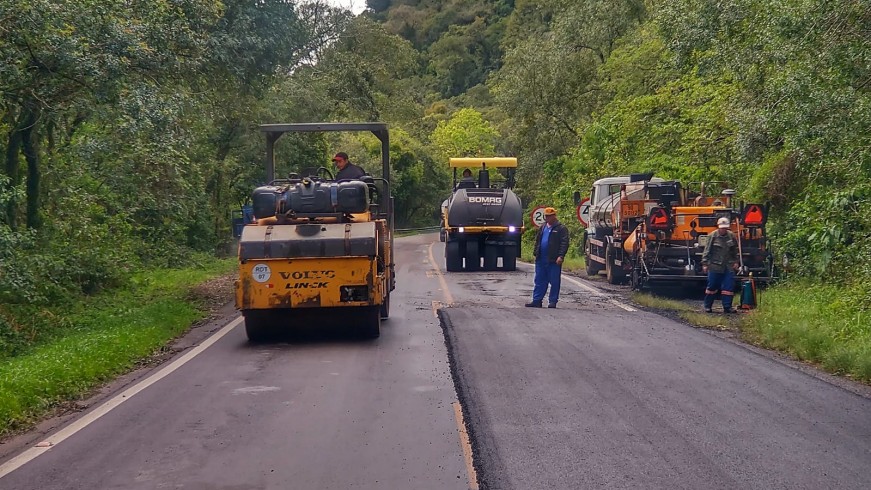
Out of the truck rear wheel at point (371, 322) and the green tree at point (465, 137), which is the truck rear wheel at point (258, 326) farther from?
the green tree at point (465, 137)

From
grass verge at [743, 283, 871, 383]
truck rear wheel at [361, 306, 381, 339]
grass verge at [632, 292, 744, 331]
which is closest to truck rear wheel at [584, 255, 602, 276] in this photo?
grass verge at [632, 292, 744, 331]

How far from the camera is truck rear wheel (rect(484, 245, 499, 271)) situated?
27.0 m

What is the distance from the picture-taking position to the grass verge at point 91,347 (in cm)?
950

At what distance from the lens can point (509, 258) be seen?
88.3 feet

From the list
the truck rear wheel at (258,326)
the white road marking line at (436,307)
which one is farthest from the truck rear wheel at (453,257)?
the truck rear wheel at (258,326)

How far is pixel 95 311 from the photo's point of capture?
627 inches

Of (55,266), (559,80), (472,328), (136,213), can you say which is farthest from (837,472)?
(559,80)

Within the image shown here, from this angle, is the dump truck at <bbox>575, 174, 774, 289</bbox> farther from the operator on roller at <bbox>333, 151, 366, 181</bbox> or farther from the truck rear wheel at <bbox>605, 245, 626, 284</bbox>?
the operator on roller at <bbox>333, 151, 366, 181</bbox>

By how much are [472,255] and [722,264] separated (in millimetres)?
10823

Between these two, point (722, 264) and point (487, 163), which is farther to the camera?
point (487, 163)

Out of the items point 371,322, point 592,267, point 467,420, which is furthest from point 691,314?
point 592,267

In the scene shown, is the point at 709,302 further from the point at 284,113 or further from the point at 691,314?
the point at 284,113

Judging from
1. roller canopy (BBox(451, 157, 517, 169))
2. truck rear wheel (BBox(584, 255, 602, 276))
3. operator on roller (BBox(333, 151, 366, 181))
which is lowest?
truck rear wheel (BBox(584, 255, 602, 276))

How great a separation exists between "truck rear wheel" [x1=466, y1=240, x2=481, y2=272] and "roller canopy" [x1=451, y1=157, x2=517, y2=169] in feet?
13.5
